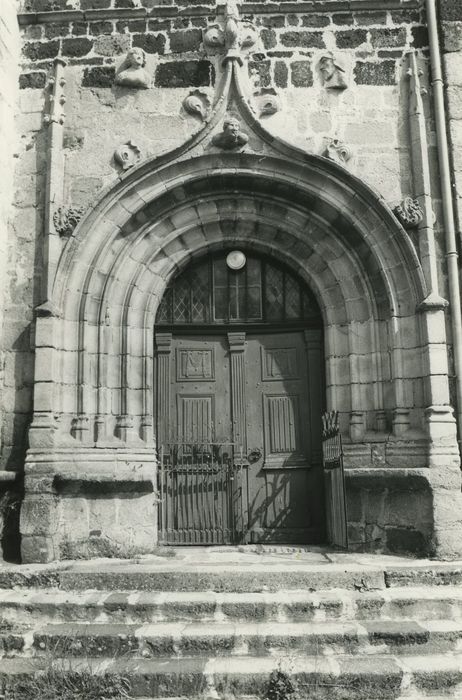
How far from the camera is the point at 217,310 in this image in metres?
7.29

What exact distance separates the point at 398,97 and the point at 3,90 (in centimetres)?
400

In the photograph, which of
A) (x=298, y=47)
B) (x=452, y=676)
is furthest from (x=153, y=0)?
(x=452, y=676)

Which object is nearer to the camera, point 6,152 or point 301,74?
point 6,152

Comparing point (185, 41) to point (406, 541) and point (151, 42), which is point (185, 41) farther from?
point (406, 541)

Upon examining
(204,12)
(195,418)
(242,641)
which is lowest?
(242,641)

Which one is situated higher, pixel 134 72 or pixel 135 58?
pixel 135 58

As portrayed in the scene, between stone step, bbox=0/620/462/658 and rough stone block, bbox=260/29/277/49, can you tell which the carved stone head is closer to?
rough stone block, bbox=260/29/277/49

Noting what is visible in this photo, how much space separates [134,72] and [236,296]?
8.31ft

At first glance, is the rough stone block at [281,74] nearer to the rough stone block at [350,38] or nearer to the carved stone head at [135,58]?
the rough stone block at [350,38]

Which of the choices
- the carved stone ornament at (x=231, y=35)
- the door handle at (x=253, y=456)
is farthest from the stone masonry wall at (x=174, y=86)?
the door handle at (x=253, y=456)

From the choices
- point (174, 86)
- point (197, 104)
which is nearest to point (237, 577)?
point (197, 104)

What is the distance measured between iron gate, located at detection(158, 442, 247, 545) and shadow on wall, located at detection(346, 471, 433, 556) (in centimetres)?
120

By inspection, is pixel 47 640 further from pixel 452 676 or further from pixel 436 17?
pixel 436 17

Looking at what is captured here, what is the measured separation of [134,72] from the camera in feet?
22.8
